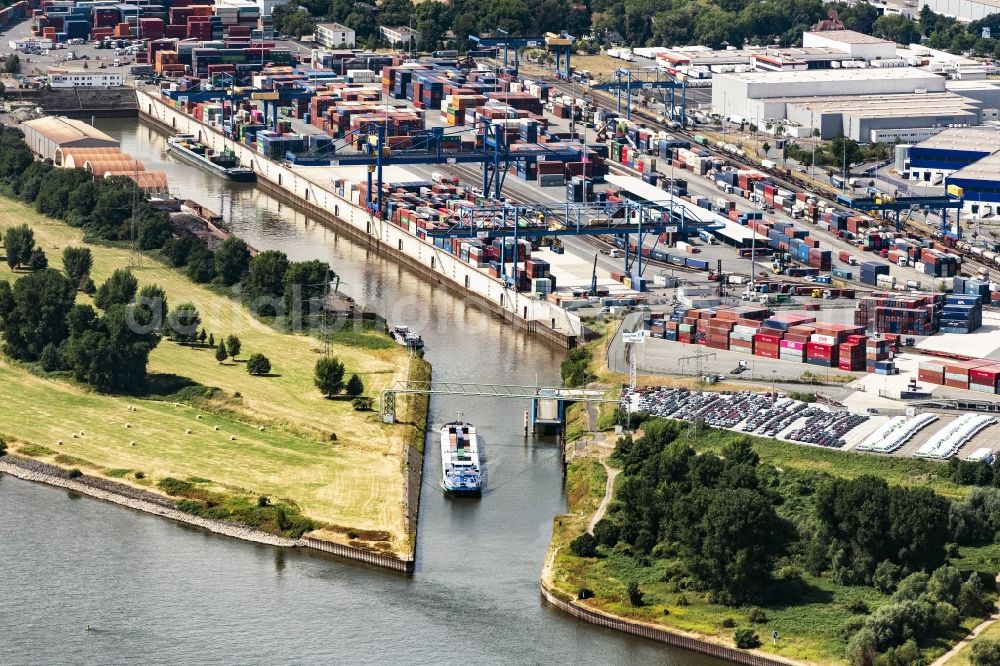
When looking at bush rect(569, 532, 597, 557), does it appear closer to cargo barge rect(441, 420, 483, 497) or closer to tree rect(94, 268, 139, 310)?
cargo barge rect(441, 420, 483, 497)

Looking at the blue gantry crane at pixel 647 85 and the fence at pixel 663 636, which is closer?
the fence at pixel 663 636

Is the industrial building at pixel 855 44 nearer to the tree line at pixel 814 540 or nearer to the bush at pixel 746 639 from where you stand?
the tree line at pixel 814 540

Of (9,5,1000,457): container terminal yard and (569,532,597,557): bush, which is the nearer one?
(569,532,597,557): bush

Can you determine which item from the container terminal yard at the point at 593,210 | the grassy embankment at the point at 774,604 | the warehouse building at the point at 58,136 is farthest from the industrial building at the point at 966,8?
the grassy embankment at the point at 774,604

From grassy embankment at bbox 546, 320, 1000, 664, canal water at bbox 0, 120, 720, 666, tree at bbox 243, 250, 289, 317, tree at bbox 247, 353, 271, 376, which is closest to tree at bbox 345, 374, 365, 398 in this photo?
tree at bbox 247, 353, 271, 376

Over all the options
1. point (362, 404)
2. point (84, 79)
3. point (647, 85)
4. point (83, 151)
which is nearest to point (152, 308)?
point (362, 404)

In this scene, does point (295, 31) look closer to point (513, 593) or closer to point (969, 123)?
point (969, 123)

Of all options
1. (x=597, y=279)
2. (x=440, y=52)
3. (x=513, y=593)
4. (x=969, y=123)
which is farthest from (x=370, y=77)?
(x=513, y=593)
